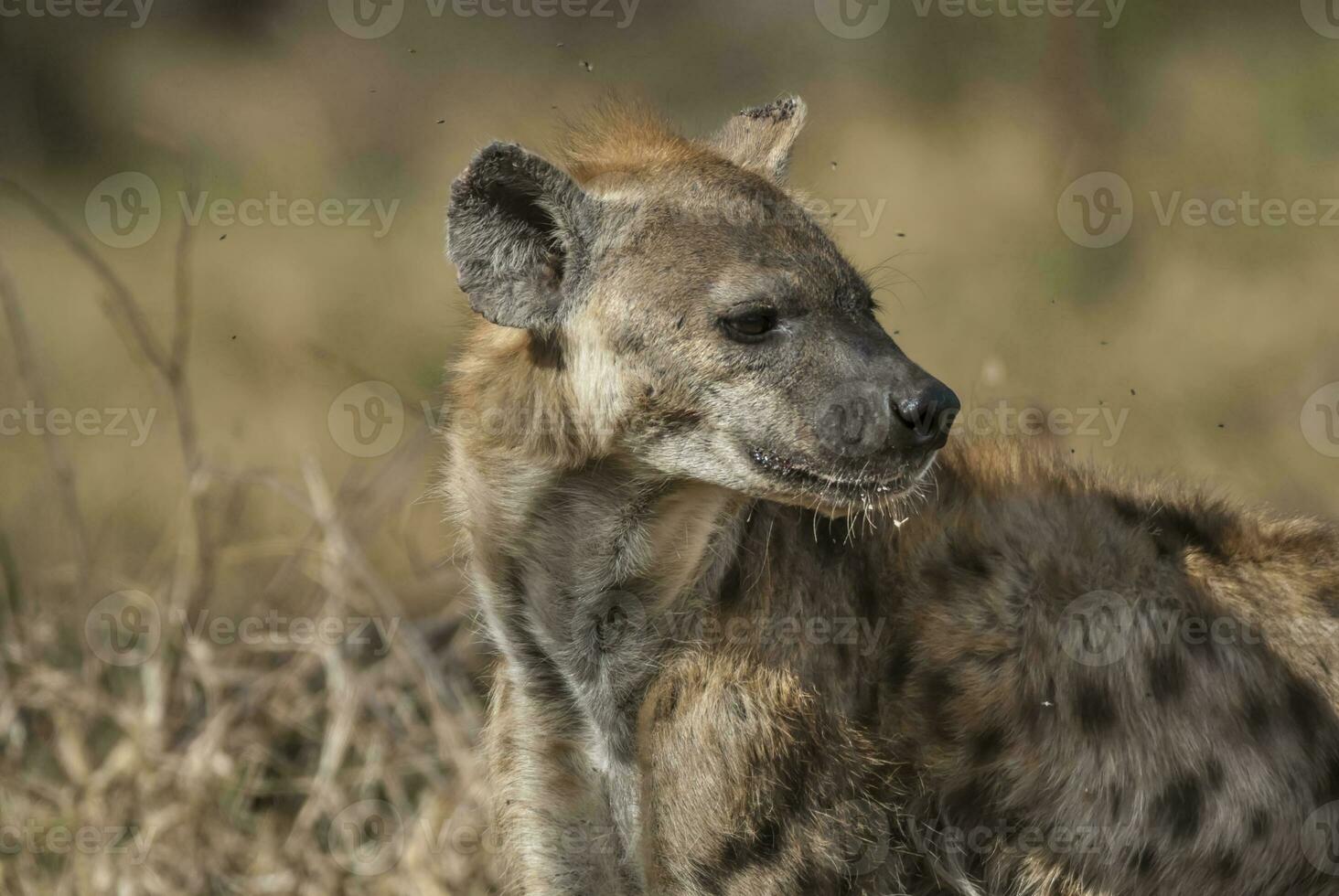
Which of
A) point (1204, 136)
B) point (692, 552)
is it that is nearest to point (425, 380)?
point (1204, 136)

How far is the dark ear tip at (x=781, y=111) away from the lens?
4.36m

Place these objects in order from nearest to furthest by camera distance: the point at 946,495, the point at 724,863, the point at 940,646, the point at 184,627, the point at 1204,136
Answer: the point at 724,863 < the point at 940,646 < the point at 946,495 < the point at 184,627 < the point at 1204,136

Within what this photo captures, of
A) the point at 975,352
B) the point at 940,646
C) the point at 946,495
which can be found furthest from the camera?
the point at 975,352

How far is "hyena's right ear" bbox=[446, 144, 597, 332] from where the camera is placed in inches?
143

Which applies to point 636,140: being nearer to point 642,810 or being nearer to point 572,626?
point 572,626

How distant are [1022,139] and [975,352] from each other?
5.84ft

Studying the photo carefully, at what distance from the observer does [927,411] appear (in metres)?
3.38

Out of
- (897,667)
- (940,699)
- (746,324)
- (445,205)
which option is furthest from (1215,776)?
(445,205)

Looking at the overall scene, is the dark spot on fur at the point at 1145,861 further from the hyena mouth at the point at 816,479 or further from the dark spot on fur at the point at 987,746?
the hyena mouth at the point at 816,479

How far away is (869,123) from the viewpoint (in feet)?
33.3

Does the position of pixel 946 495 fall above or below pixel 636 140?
below

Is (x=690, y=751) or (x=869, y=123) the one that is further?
(x=869, y=123)

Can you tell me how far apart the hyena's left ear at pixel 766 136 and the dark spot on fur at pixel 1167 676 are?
156cm

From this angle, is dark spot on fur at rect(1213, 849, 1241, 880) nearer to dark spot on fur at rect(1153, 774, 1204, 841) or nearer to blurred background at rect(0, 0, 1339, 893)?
dark spot on fur at rect(1153, 774, 1204, 841)
